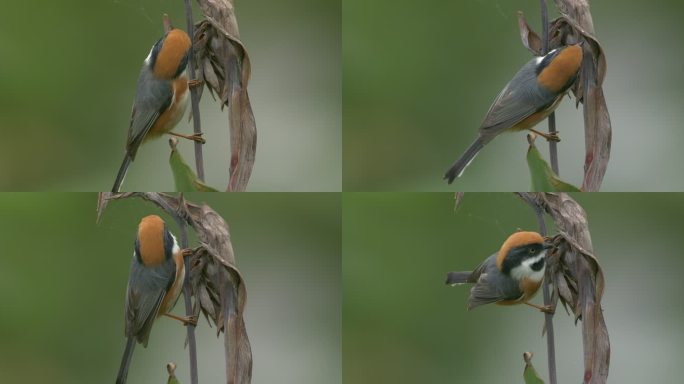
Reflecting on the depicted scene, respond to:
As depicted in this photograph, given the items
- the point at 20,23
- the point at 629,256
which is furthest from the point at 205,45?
the point at 629,256

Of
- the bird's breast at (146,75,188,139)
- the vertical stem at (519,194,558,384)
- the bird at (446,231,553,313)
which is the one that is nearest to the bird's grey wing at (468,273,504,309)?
the bird at (446,231,553,313)

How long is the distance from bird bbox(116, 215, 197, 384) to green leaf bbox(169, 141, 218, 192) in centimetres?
10

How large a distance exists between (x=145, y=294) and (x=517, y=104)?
97 centimetres

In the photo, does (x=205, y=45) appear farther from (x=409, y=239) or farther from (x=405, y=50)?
(x=409, y=239)

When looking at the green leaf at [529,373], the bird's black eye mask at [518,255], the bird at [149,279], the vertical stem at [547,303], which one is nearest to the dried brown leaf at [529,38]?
the vertical stem at [547,303]

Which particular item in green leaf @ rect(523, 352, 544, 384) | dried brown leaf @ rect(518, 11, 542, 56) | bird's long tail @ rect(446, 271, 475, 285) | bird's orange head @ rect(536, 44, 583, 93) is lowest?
green leaf @ rect(523, 352, 544, 384)

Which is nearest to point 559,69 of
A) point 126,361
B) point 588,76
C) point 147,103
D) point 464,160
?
point 588,76

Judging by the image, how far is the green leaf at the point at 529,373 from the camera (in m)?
2.27

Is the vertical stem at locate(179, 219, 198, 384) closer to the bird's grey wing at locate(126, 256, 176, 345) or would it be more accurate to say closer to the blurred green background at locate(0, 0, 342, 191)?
the bird's grey wing at locate(126, 256, 176, 345)

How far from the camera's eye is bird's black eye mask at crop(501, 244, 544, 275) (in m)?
2.22

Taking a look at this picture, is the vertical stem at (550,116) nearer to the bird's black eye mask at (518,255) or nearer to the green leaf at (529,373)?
the bird's black eye mask at (518,255)

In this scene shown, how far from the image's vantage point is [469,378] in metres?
2.28

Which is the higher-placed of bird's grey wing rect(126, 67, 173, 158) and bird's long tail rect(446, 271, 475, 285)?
bird's grey wing rect(126, 67, 173, 158)

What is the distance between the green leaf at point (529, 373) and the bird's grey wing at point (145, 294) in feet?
2.81
